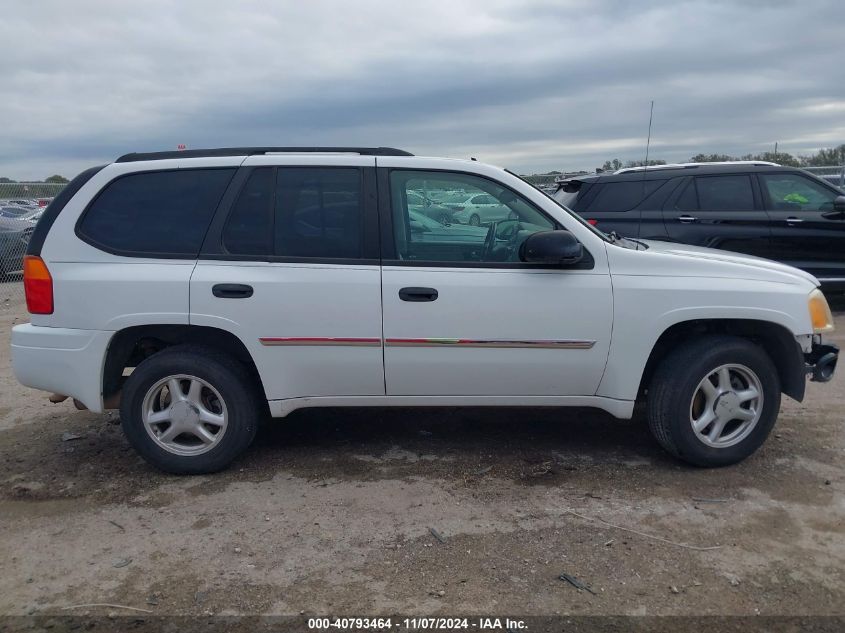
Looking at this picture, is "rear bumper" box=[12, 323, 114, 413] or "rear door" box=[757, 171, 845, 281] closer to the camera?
"rear bumper" box=[12, 323, 114, 413]

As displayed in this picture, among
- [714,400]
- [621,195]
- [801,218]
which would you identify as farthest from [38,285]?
[801,218]

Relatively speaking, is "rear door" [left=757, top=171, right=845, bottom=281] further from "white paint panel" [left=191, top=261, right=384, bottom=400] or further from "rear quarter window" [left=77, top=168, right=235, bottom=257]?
"rear quarter window" [left=77, top=168, right=235, bottom=257]

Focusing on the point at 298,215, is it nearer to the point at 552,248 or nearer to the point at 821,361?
the point at 552,248

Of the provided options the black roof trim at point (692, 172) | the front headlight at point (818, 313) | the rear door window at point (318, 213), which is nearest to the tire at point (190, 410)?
the rear door window at point (318, 213)

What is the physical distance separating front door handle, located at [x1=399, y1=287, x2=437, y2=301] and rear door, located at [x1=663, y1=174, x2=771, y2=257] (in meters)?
5.45

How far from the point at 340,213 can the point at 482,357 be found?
1179 mm

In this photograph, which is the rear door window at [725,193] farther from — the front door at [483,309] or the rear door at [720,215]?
the front door at [483,309]

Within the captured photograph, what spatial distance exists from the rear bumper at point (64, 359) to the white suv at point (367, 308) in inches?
0.4

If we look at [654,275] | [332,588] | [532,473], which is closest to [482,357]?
[532,473]

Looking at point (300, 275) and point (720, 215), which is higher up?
point (720, 215)

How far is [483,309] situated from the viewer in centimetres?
416

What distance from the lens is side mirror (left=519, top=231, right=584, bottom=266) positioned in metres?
4.05

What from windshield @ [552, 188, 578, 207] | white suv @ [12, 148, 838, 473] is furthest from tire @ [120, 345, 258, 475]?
windshield @ [552, 188, 578, 207]

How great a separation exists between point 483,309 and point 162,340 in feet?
6.50
